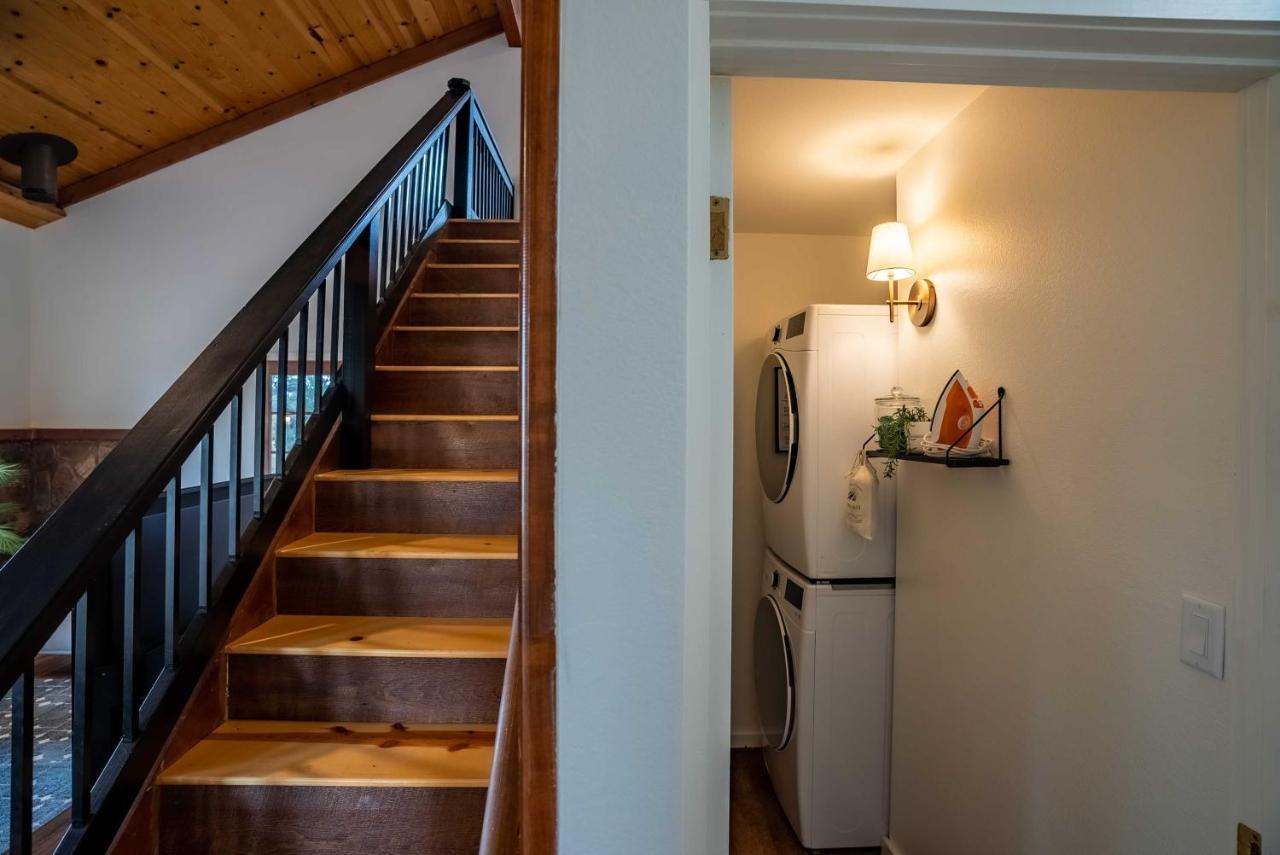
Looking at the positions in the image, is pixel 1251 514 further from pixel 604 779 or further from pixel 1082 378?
pixel 604 779

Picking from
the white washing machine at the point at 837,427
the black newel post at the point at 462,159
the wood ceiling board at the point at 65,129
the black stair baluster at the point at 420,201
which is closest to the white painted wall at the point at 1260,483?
the white washing machine at the point at 837,427

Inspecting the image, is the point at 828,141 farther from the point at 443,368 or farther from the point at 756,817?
the point at 756,817

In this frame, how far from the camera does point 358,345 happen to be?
210 centimetres

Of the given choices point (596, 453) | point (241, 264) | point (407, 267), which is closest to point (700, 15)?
point (596, 453)

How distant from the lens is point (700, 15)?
0.76m

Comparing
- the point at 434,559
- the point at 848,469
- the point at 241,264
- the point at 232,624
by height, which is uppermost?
the point at 241,264

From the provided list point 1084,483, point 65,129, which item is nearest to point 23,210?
point 65,129

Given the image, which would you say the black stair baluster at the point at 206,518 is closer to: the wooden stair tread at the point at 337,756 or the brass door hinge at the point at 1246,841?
the wooden stair tread at the point at 337,756

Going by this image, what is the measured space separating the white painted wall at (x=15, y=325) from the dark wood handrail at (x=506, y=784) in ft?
15.1

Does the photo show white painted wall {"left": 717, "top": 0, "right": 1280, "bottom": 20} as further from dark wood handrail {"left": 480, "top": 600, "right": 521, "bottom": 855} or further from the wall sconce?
the wall sconce

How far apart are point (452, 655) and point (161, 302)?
12.1 ft

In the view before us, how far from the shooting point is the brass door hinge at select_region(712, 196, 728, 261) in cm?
93

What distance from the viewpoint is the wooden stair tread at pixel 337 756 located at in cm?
127

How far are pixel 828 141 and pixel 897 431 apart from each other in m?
1.00
